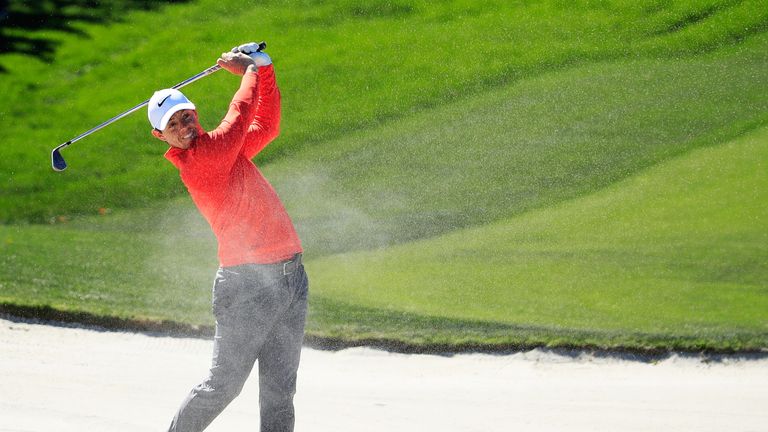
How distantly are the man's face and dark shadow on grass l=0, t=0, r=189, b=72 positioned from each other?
32.2 feet

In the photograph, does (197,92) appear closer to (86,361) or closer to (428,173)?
(428,173)

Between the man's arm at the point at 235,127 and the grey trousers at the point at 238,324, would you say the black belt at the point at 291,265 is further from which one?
the man's arm at the point at 235,127

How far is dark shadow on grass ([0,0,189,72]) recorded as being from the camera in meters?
13.4

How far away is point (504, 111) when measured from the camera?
32.2 ft

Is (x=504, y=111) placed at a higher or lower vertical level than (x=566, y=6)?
lower

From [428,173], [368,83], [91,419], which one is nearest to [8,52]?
[368,83]

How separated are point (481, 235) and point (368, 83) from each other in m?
3.27

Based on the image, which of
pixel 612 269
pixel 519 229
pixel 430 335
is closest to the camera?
pixel 430 335

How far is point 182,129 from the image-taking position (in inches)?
158

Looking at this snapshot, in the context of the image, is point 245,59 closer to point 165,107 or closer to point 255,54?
point 255,54

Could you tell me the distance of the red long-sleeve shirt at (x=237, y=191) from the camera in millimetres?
3980

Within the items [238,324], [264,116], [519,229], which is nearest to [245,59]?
[264,116]

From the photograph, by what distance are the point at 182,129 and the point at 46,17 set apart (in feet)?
35.5

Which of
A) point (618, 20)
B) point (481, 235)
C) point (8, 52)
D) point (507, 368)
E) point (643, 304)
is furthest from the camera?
point (8, 52)
